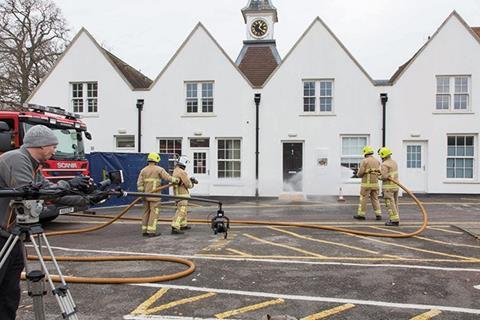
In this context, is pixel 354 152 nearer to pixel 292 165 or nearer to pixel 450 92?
pixel 292 165

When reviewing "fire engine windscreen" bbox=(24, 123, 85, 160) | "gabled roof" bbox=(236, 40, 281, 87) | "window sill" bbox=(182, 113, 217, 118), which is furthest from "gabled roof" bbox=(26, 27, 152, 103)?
"fire engine windscreen" bbox=(24, 123, 85, 160)

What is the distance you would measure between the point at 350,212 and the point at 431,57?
387 inches

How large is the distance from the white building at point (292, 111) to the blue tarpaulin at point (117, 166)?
4.01 metres

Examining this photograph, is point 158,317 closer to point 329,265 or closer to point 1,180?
point 1,180

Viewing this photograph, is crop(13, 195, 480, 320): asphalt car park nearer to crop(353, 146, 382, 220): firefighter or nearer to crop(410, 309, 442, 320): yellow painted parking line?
crop(410, 309, 442, 320): yellow painted parking line

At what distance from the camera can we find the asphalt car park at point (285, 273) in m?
4.71

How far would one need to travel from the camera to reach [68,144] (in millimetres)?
10773

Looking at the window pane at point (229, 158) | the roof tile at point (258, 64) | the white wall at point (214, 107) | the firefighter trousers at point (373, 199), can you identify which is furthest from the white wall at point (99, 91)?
the firefighter trousers at point (373, 199)

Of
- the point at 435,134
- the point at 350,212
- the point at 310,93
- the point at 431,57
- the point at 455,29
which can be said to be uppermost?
the point at 455,29

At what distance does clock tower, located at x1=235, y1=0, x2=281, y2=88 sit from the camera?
22.1m

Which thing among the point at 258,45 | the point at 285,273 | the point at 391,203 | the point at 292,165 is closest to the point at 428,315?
the point at 285,273

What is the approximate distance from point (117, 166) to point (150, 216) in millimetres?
7068

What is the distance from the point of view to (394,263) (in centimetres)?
674

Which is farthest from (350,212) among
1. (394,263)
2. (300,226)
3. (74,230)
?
(74,230)
